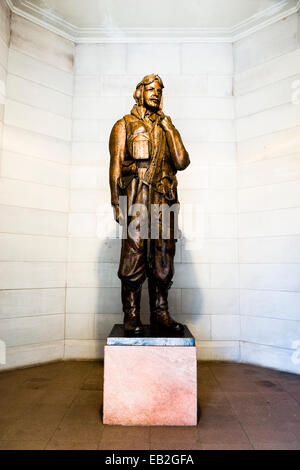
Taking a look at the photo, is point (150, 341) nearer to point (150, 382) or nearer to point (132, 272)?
point (150, 382)

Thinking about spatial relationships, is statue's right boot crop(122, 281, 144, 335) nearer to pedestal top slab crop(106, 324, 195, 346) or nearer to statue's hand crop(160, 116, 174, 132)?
pedestal top slab crop(106, 324, 195, 346)

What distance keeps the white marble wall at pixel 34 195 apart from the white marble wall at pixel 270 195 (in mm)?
2168

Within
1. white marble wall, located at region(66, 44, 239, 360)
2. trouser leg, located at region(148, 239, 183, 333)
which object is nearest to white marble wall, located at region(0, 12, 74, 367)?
white marble wall, located at region(66, 44, 239, 360)

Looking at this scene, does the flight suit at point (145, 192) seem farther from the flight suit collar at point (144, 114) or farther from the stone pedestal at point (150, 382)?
the stone pedestal at point (150, 382)

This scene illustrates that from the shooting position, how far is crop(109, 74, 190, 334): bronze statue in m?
2.30

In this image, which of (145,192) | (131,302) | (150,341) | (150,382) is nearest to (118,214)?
(145,192)

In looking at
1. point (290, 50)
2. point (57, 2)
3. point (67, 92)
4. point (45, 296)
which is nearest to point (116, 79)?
point (67, 92)

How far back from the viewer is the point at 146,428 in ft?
6.46

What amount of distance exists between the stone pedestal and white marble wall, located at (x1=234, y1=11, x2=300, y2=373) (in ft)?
5.44

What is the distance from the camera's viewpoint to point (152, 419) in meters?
2.01

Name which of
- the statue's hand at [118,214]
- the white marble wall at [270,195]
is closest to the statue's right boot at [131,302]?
the statue's hand at [118,214]

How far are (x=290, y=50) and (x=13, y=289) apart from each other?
4133 millimetres

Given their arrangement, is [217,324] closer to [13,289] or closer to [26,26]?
[13,289]

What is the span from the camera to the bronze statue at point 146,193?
90.6 inches
